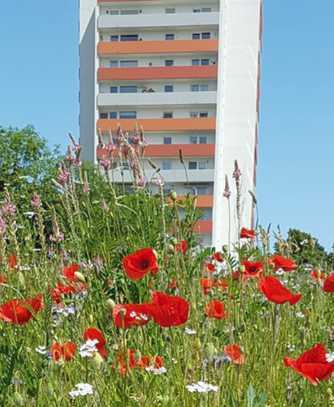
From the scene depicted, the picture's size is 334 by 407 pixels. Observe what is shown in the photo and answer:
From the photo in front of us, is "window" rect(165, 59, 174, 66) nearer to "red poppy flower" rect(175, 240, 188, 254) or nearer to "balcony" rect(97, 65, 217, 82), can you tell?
"balcony" rect(97, 65, 217, 82)

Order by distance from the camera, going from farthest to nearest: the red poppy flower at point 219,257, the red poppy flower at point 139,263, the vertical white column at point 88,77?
the vertical white column at point 88,77 < the red poppy flower at point 219,257 < the red poppy flower at point 139,263

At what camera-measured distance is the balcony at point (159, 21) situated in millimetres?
34281

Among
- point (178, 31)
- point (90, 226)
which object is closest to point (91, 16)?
point (178, 31)

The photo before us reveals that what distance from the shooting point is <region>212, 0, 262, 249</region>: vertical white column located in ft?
113

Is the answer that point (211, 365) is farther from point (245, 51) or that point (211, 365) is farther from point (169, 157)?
point (245, 51)

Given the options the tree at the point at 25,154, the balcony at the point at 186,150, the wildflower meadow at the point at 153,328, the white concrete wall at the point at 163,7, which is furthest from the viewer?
the white concrete wall at the point at 163,7

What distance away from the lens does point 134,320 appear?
147 cm

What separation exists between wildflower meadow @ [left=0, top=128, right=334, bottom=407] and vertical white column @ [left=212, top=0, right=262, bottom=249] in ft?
102

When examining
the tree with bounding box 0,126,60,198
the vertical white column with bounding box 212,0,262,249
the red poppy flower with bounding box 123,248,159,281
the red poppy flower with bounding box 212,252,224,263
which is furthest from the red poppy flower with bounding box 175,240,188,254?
→ the vertical white column with bounding box 212,0,262,249

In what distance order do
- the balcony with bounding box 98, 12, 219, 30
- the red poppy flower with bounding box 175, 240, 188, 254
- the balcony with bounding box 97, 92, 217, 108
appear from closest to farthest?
the red poppy flower with bounding box 175, 240, 188, 254, the balcony with bounding box 97, 92, 217, 108, the balcony with bounding box 98, 12, 219, 30

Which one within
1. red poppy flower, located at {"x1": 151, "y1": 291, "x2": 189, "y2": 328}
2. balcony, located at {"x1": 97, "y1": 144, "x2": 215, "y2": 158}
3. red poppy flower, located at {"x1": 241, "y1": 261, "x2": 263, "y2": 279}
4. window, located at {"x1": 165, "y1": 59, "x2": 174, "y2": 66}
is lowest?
balcony, located at {"x1": 97, "y1": 144, "x2": 215, "y2": 158}

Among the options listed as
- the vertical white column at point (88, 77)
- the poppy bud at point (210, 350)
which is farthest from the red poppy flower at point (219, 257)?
the vertical white column at point (88, 77)

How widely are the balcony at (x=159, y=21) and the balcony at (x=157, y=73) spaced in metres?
Result: 2.14

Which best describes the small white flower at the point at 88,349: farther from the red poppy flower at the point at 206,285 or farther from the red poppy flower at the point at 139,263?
the red poppy flower at the point at 206,285
